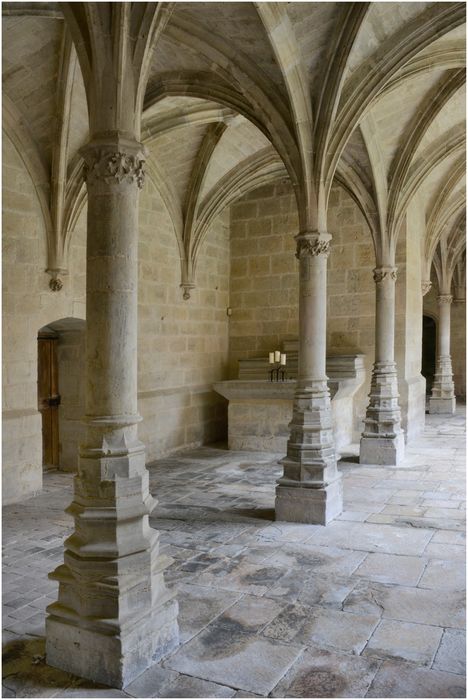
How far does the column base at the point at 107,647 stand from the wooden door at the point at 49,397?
5756 millimetres

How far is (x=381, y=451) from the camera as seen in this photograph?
30.1 feet

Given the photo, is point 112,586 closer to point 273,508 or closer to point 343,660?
point 343,660

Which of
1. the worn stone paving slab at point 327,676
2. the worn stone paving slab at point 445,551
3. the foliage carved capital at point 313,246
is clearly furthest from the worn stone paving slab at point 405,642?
the foliage carved capital at point 313,246

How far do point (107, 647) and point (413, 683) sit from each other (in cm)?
164

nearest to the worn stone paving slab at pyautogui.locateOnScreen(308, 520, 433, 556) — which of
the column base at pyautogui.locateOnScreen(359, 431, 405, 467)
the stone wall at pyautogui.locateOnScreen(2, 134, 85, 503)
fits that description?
the column base at pyautogui.locateOnScreen(359, 431, 405, 467)

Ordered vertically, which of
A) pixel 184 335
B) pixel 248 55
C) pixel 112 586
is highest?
pixel 248 55

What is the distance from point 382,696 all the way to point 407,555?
2223 mm

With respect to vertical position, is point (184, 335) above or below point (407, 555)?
above

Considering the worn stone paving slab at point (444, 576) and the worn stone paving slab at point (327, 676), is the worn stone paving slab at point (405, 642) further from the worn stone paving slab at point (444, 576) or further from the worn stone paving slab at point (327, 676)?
the worn stone paving slab at point (444, 576)

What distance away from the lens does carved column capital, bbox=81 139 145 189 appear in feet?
11.6

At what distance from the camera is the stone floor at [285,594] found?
3.16 m

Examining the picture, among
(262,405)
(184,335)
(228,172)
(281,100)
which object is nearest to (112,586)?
(281,100)

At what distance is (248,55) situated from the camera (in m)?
6.11

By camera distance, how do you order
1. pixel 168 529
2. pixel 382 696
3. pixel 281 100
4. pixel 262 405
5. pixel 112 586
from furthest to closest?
pixel 262 405, pixel 281 100, pixel 168 529, pixel 112 586, pixel 382 696
